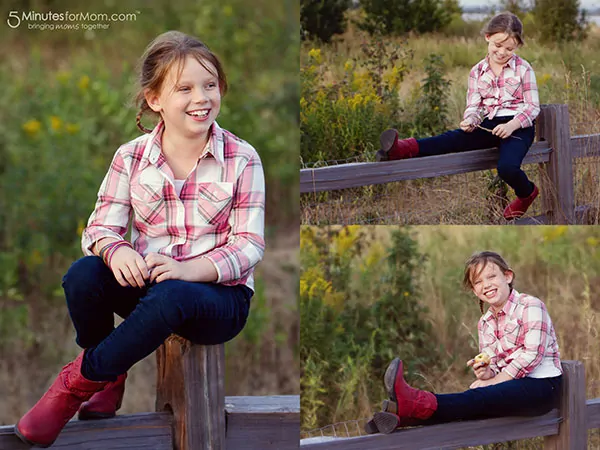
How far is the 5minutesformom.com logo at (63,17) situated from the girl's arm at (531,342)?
2848 millimetres

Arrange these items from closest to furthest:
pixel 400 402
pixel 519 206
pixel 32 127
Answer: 1. pixel 400 402
2. pixel 519 206
3. pixel 32 127

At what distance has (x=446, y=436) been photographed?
2.50 meters

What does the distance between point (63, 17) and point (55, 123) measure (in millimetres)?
731

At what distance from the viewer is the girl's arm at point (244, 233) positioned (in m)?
1.93

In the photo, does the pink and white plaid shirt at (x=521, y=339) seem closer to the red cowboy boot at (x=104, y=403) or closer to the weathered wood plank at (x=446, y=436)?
the weathered wood plank at (x=446, y=436)

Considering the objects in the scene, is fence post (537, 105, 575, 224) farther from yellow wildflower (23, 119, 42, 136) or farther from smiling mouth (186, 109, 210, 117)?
yellow wildflower (23, 119, 42, 136)

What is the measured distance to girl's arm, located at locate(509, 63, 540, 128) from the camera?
3053 mm

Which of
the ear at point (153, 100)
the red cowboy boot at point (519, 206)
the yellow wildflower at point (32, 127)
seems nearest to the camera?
the ear at point (153, 100)

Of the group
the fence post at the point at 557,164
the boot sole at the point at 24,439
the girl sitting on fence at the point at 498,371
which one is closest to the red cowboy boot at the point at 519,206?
the fence post at the point at 557,164

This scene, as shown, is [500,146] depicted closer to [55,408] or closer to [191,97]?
[191,97]

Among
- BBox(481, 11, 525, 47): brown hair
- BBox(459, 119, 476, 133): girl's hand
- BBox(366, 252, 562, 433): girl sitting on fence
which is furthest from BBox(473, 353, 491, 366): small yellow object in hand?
BBox(481, 11, 525, 47): brown hair

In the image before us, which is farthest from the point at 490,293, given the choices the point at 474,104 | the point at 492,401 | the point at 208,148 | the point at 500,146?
the point at 208,148

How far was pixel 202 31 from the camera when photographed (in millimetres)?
4383

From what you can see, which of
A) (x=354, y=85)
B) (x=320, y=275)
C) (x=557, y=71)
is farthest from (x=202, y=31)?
(x=557, y=71)
